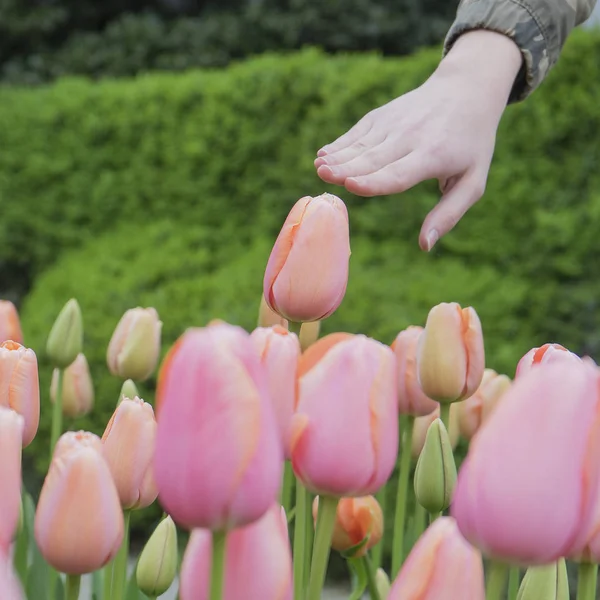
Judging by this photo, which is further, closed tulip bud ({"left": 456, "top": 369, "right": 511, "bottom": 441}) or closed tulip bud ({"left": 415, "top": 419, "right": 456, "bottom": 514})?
closed tulip bud ({"left": 456, "top": 369, "right": 511, "bottom": 441})

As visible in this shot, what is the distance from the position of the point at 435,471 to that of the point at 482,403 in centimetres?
23

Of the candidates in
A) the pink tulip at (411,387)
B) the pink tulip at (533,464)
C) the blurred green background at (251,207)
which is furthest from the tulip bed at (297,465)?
the blurred green background at (251,207)

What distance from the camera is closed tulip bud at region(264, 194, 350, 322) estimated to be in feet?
2.29

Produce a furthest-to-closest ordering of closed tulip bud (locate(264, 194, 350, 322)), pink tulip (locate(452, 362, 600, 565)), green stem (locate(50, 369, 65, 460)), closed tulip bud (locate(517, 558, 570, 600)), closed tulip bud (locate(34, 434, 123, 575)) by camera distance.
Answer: green stem (locate(50, 369, 65, 460)) → closed tulip bud (locate(264, 194, 350, 322)) → closed tulip bud (locate(517, 558, 570, 600)) → closed tulip bud (locate(34, 434, 123, 575)) → pink tulip (locate(452, 362, 600, 565))

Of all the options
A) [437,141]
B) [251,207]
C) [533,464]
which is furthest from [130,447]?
[251,207]

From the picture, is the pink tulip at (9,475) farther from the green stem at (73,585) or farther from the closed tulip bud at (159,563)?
the closed tulip bud at (159,563)

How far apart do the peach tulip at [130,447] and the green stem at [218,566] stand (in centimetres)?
22

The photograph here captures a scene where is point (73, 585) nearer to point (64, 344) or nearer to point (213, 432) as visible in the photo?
point (213, 432)

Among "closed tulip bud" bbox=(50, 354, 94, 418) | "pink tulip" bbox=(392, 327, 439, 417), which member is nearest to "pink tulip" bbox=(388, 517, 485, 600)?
"pink tulip" bbox=(392, 327, 439, 417)

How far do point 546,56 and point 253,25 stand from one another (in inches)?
286

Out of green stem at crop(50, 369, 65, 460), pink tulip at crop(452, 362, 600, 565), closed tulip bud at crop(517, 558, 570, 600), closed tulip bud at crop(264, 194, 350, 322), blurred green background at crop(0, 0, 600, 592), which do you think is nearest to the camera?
pink tulip at crop(452, 362, 600, 565)

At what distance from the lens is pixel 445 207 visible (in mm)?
1008

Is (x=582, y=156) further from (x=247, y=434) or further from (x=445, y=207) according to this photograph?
(x=247, y=434)

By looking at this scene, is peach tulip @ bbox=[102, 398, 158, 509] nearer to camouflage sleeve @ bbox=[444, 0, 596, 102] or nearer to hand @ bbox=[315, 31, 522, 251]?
hand @ bbox=[315, 31, 522, 251]
